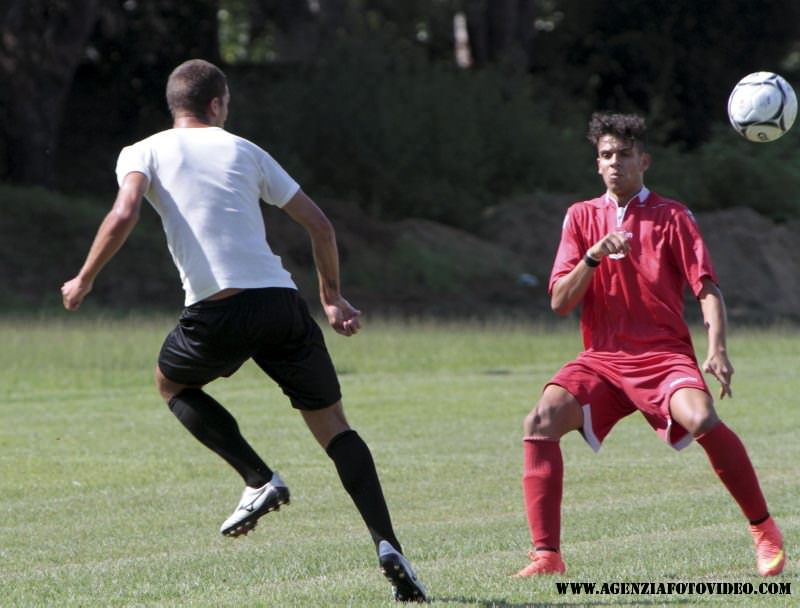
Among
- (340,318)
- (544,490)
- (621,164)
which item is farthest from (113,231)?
(621,164)

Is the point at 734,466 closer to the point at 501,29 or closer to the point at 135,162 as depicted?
the point at 135,162

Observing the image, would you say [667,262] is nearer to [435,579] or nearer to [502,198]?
[435,579]

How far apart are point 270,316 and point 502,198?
36.0m

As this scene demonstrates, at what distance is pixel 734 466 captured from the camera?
7.38 meters

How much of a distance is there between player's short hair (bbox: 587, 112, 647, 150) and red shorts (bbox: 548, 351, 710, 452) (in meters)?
0.98

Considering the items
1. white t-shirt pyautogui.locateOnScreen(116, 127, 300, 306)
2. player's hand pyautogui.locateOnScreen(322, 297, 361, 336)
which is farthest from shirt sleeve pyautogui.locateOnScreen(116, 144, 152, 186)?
player's hand pyautogui.locateOnScreen(322, 297, 361, 336)

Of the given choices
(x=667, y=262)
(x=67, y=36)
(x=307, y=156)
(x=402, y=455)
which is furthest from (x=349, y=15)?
(x=667, y=262)

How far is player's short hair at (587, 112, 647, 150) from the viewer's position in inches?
297

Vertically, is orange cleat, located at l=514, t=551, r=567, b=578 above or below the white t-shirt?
below

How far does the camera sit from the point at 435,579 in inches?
287

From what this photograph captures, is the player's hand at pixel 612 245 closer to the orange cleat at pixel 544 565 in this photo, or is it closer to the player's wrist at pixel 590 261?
the player's wrist at pixel 590 261

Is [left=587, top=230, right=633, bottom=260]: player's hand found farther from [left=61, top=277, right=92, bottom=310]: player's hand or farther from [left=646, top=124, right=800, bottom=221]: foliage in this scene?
[left=646, top=124, right=800, bottom=221]: foliage

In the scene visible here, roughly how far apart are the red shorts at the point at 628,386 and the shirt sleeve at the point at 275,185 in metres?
1.55

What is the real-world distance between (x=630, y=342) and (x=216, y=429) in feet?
6.29
